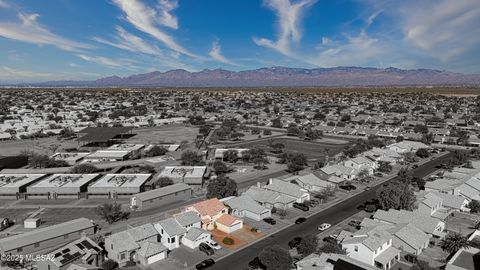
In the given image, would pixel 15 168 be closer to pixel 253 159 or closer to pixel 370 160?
pixel 253 159

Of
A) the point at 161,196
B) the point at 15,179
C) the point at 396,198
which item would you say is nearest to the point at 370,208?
the point at 396,198

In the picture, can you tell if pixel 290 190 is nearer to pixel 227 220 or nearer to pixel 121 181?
pixel 227 220

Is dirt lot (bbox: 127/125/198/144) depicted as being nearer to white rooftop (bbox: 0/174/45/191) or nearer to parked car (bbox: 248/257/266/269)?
white rooftop (bbox: 0/174/45/191)

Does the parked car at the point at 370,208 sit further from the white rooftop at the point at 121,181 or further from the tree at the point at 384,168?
the white rooftop at the point at 121,181

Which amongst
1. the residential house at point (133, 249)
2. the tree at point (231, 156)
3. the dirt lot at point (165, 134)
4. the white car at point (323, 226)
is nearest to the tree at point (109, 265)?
the residential house at point (133, 249)

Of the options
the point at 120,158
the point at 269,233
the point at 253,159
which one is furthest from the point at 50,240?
the point at 253,159

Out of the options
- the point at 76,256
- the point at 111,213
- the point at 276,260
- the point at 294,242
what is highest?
the point at 276,260
